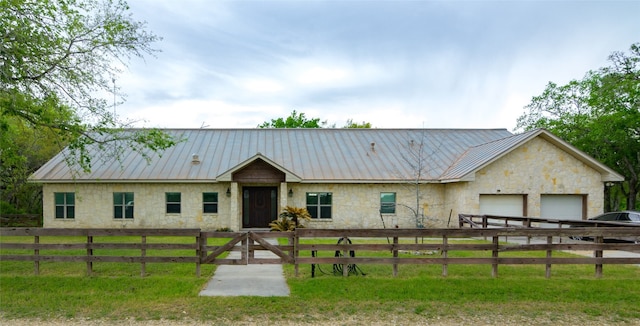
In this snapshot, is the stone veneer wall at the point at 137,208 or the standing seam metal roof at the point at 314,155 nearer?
the stone veneer wall at the point at 137,208

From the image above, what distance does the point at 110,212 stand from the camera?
18.9 meters

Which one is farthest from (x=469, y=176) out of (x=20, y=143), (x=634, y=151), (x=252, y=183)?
(x=20, y=143)

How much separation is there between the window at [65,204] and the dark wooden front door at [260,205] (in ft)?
26.6

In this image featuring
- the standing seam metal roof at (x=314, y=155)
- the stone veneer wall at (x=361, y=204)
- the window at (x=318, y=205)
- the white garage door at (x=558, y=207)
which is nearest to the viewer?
the white garage door at (x=558, y=207)

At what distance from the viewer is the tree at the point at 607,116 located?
74.6 ft

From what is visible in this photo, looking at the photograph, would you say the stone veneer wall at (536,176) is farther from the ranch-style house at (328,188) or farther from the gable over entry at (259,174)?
the gable over entry at (259,174)

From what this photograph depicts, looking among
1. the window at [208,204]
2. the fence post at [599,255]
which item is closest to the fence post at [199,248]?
the fence post at [599,255]

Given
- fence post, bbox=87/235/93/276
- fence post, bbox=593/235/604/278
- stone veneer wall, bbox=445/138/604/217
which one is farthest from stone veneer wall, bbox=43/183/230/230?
fence post, bbox=593/235/604/278

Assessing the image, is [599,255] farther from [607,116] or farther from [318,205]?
[607,116]

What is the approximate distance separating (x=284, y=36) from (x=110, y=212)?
11.7m

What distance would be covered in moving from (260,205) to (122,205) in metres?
6.53

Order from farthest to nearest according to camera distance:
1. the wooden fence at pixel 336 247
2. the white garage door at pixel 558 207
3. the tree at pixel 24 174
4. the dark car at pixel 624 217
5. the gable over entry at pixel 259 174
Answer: the tree at pixel 24 174
the white garage door at pixel 558 207
the gable over entry at pixel 259 174
the dark car at pixel 624 217
the wooden fence at pixel 336 247

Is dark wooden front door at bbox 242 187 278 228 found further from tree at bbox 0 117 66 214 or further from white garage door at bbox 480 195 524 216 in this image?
tree at bbox 0 117 66 214

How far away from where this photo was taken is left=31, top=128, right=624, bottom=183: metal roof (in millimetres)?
18859
